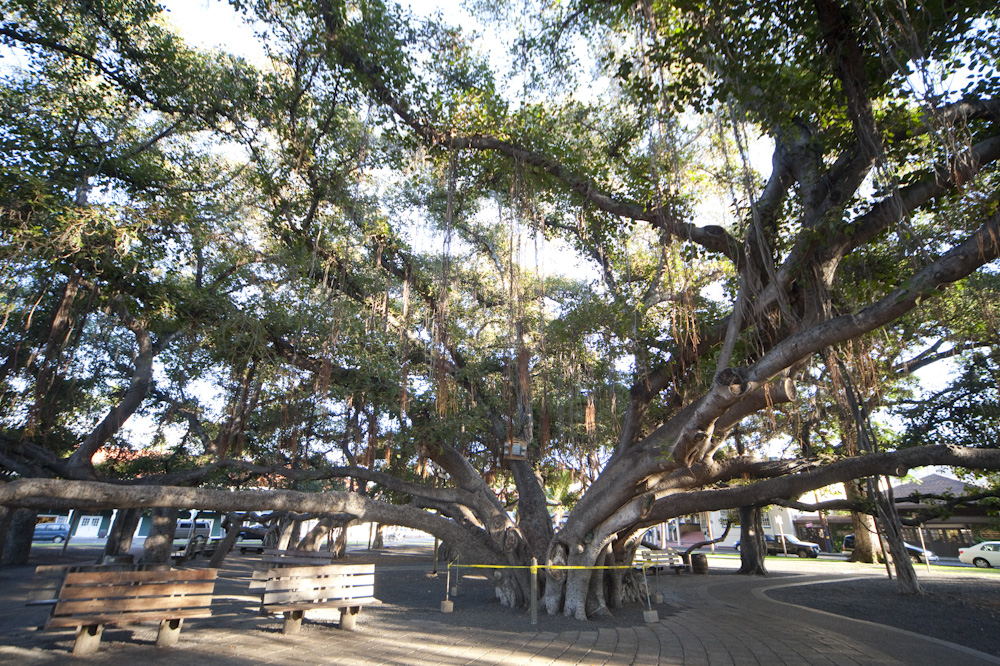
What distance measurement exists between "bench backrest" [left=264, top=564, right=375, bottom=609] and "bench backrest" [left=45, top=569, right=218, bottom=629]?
0.63 metres

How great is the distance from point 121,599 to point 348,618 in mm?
2345

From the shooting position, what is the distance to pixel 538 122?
7109 mm

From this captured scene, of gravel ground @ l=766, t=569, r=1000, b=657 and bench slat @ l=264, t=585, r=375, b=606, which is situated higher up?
bench slat @ l=264, t=585, r=375, b=606

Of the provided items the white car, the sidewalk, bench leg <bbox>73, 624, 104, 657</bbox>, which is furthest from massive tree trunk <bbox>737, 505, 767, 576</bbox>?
bench leg <bbox>73, 624, 104, 657</bbox>

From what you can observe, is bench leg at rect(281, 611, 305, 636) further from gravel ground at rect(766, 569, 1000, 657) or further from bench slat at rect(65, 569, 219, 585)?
gravel ground at rect(766, 569, 1000, 657)

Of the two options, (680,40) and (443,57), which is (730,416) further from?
(443,57)

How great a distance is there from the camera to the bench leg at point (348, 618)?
5.93m

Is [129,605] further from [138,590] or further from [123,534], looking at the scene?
[123,534]

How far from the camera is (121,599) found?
4516 mm

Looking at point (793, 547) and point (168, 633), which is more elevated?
point (793, 547)

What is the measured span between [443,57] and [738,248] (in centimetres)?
506

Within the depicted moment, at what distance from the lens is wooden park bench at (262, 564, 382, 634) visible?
5395 mm

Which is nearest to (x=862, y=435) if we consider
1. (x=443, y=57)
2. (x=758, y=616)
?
(x=758, y=616)

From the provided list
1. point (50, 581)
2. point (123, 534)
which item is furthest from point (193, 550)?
point (50, 581)
